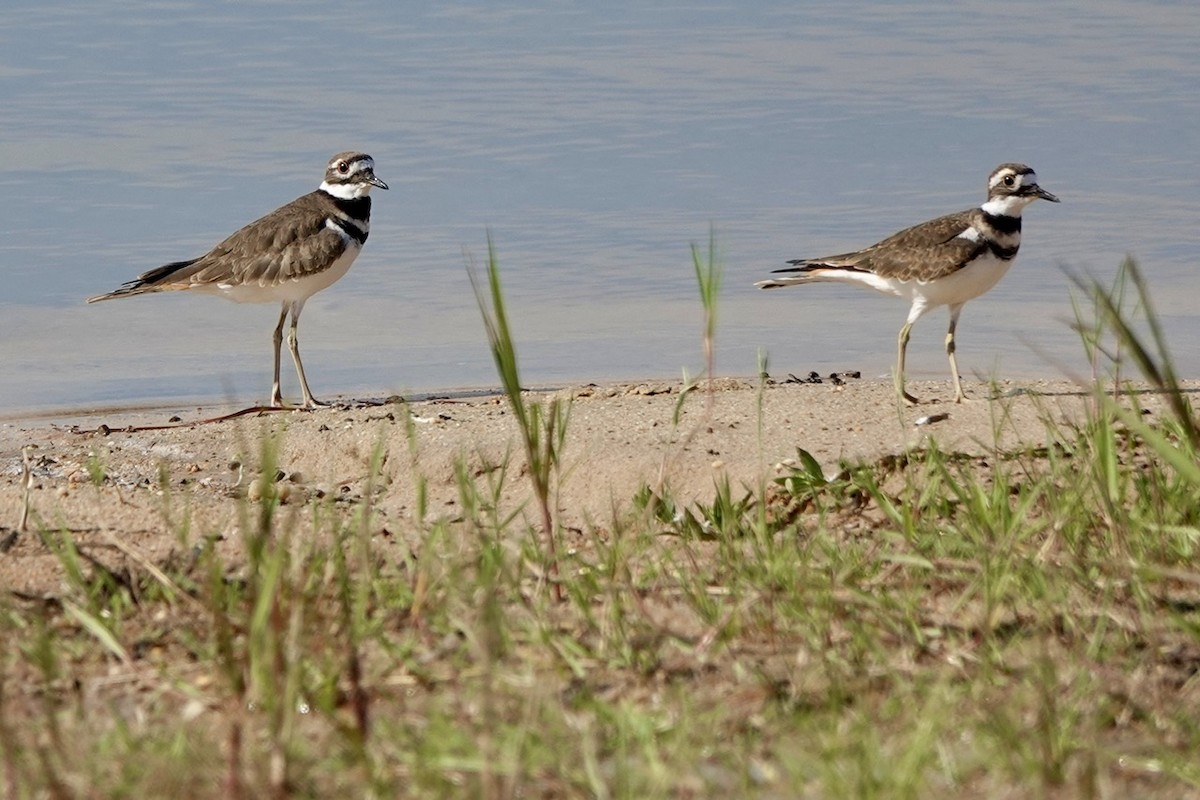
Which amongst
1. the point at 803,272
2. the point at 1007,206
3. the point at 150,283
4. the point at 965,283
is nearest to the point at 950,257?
the point at 965,283

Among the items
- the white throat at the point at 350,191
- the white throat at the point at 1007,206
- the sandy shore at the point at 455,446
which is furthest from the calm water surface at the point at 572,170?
the sandy shore at the point at 455,446

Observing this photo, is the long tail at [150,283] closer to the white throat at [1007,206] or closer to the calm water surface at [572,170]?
the calm water surface at [572,170]

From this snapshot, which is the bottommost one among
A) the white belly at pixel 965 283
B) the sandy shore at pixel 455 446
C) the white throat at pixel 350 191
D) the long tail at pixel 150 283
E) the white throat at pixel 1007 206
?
the sandy shore at pixel 455 446

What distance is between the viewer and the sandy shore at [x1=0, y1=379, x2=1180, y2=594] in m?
4.67

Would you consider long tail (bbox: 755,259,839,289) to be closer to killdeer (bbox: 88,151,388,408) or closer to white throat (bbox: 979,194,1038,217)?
white throat (bbox: 979,194,1038,217)

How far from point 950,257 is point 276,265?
324 cm

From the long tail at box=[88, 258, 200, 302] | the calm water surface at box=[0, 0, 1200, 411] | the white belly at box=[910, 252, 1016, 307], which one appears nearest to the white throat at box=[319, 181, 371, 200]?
the calm water surface at box=[0, 0, 1200, 411]

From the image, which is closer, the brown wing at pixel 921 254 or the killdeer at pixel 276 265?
the brown wing at pixel 921 254

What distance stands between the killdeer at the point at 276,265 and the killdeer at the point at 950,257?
2.30 metres

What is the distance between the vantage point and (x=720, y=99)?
41.2 feet

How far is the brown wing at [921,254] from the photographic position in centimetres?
763

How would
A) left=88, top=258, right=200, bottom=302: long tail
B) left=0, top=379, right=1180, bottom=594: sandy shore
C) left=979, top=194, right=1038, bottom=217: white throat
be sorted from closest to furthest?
left=0, top=379, right=1180, bottom=594: sandy shore < left=979, top=194, right=1038, bottom=217: white throat < left=88, top=258, right=200, bottom=302: long tail

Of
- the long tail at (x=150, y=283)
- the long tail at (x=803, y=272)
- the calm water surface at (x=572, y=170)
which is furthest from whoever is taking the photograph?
the calm water surface at (x=572, y=170)

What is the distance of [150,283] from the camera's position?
336 inches
